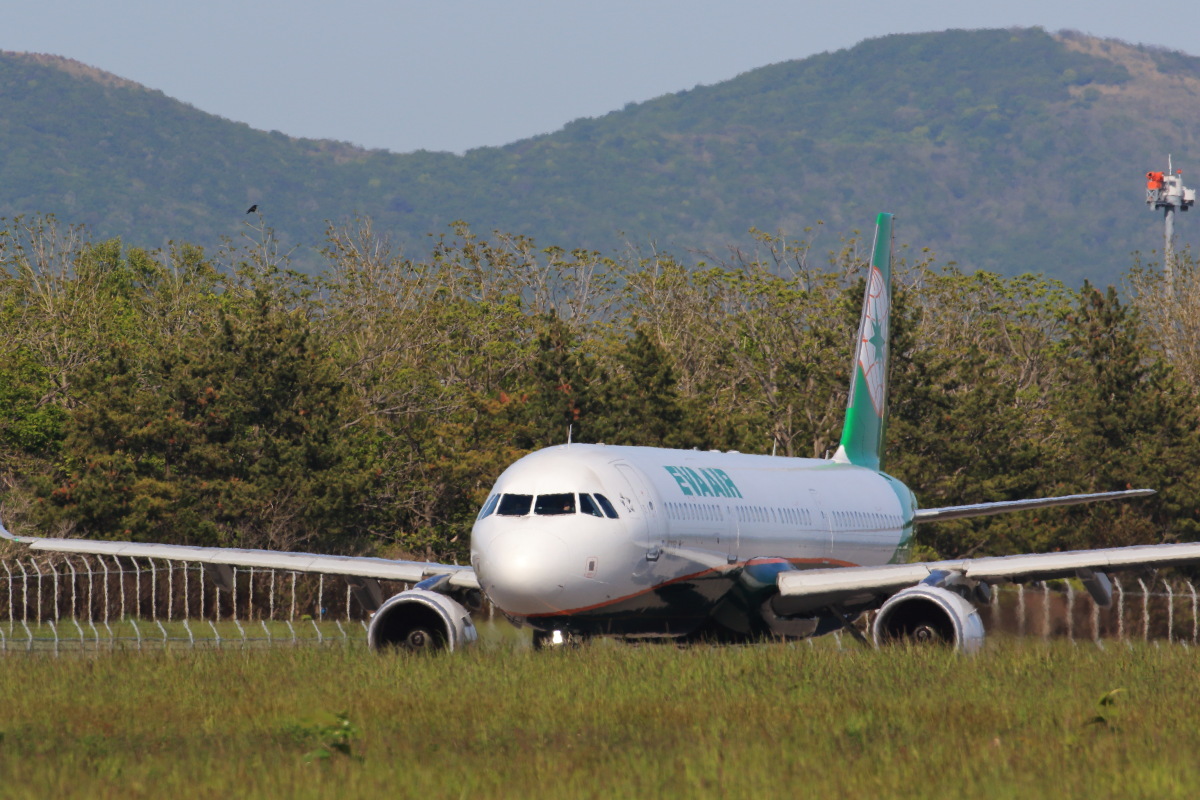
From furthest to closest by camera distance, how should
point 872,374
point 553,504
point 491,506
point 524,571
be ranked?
point 872,374 → point 491,506 → point 553,504 → point 524,571

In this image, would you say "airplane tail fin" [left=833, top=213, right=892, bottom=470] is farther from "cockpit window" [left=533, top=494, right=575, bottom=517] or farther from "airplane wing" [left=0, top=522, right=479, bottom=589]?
"cockpit window" [left=533, top=494, right=575, bottom=517]

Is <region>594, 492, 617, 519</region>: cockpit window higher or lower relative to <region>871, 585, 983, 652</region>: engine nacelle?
higher

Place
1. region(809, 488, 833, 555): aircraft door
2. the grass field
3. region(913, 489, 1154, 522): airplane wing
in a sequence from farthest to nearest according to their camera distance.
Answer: region(913, 489, 1154, 522): airplane wing → region(809, 488, 833, 555): aircraft door → the grass field

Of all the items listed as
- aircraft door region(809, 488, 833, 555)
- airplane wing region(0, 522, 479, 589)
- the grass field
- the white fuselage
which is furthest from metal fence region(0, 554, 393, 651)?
aircraft door region(809, 488, 833, 555)

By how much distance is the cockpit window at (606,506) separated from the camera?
24.3 metres

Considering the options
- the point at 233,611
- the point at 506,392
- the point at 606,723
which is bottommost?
the point at 233,611

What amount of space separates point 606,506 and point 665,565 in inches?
68.6

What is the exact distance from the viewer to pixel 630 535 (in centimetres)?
2436

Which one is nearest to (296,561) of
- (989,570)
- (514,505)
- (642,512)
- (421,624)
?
(421,624)

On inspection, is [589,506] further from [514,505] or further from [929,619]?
[929,619]

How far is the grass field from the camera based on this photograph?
13086 millimetres

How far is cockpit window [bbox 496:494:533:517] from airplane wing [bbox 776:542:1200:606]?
641 cm

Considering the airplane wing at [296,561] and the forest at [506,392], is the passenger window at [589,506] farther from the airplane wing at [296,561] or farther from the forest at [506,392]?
the forest at [506,392]

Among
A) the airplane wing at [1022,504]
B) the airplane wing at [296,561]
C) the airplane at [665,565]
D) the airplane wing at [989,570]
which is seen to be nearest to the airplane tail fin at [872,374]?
the airplane wing at [1022,504]
